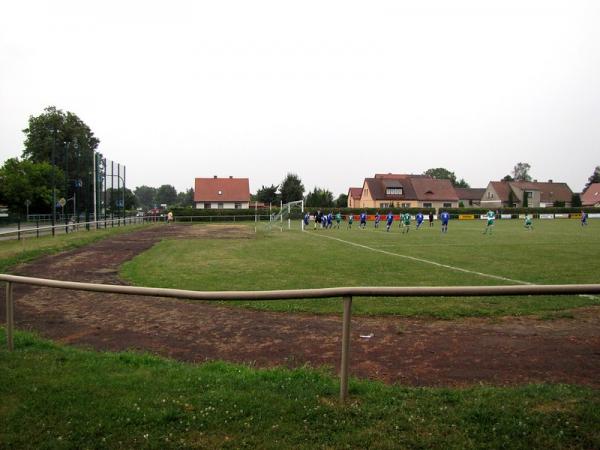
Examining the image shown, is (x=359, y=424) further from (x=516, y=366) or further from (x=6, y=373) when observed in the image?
(x=6, y=373)

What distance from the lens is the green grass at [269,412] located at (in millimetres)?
3324

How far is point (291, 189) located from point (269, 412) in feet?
273

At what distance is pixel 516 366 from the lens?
5.32 metres

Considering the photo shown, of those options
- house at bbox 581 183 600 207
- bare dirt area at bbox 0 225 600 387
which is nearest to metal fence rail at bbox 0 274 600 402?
bare dirt area at bbox 0 225 600 387

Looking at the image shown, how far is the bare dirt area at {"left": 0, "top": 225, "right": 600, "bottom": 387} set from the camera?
5.25m

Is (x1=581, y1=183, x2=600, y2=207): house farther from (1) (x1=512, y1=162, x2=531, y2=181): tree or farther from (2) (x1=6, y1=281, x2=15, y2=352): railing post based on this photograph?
(2) (x1=6, y1=281, x2=15, y2=352): railing post

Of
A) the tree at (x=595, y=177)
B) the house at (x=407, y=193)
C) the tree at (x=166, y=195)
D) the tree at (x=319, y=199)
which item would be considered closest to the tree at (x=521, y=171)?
the tree at (x=595, y=177)

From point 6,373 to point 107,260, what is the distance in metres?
13.5

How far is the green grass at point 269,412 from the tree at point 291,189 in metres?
81.9

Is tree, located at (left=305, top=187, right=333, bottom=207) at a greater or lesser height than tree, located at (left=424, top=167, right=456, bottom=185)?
lesser

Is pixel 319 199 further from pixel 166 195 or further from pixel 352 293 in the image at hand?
pixel 166 195

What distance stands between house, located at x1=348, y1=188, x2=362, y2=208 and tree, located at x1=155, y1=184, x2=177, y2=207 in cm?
11544

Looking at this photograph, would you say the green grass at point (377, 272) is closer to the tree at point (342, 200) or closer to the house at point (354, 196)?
the tree at point (342, 200)

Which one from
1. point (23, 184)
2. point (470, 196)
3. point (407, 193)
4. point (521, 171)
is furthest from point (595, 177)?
point (23, 184)
